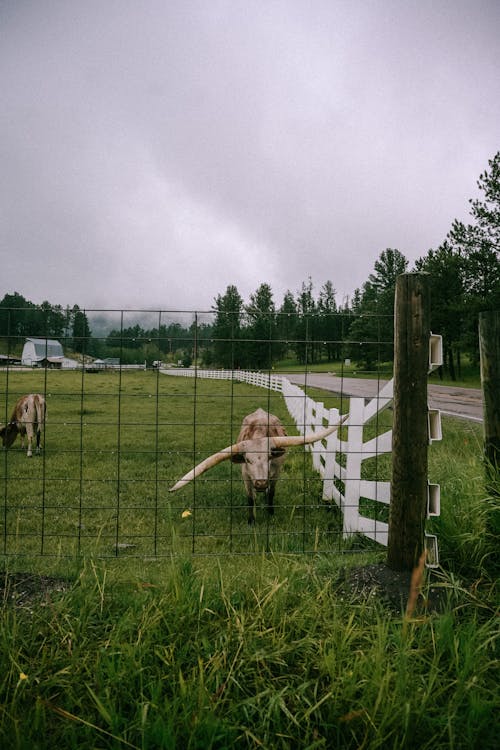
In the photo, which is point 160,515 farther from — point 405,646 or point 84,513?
point 405,646

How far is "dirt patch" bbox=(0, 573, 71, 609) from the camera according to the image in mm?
2600

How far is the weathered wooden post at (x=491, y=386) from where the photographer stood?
3598 millimetres

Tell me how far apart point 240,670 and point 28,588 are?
1508 millimetres

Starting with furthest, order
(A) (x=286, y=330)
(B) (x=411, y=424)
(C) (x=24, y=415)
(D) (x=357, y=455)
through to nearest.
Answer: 1. (C) (x=24, y=415)
2. (D) (x=357, y=455)
3. (A) (x=286, y=330)
4. (B) (x=411, y=424)

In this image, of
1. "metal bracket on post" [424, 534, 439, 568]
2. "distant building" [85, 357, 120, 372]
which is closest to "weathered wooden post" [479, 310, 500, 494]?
"metal bracket on post" [424, 534, 439, 568]

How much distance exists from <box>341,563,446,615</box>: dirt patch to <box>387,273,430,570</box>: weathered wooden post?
109 mm

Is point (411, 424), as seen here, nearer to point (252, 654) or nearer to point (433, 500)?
point (433, 500)

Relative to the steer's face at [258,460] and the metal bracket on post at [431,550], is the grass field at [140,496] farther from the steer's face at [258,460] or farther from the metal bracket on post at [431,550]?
the metal bracket on post at [431,550]

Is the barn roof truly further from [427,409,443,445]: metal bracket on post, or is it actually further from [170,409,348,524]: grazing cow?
[427,409,443,445]: metal bracket on post

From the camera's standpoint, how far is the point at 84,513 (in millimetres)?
5875

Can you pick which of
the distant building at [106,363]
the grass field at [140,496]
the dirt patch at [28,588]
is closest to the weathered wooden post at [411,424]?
the grass field at [140,496]

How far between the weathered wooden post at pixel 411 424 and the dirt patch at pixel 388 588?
0.36ft

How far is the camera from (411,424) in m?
2.98

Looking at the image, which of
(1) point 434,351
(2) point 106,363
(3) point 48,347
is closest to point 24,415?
(3) point 48,347
